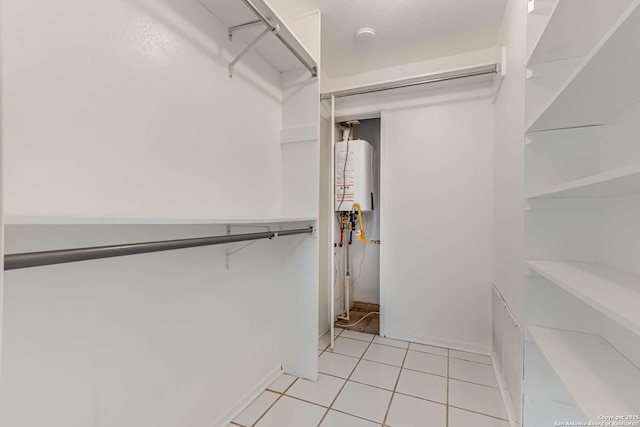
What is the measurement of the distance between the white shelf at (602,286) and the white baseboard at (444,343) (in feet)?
4.54

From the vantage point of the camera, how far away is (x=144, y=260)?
1095 mm

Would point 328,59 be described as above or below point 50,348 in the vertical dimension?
above

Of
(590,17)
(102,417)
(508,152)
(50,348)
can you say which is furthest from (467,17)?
(102,417)

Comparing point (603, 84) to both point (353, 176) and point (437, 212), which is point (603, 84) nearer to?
point (437, 212)

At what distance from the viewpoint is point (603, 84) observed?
866 millimetres

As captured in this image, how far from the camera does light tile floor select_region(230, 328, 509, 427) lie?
1.52 m

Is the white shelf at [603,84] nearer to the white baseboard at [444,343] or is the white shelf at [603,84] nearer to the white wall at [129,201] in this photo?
the white wall at [129,201]

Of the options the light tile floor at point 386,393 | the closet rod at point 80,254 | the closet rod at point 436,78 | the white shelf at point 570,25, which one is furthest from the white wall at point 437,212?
the closet rod at point 80,254

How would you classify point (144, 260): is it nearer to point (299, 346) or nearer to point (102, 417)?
point (102, 417)

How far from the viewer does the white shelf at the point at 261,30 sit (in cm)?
135

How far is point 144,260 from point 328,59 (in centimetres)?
220

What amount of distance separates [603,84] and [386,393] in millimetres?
1826

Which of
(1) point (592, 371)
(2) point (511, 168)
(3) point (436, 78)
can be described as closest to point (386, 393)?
(1) point (592, 371)

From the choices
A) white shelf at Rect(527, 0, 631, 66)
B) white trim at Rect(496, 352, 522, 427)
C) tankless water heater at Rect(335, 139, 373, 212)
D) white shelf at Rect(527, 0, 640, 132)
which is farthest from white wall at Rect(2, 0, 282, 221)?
white trim at Rect(496, 352, 522, 427)
